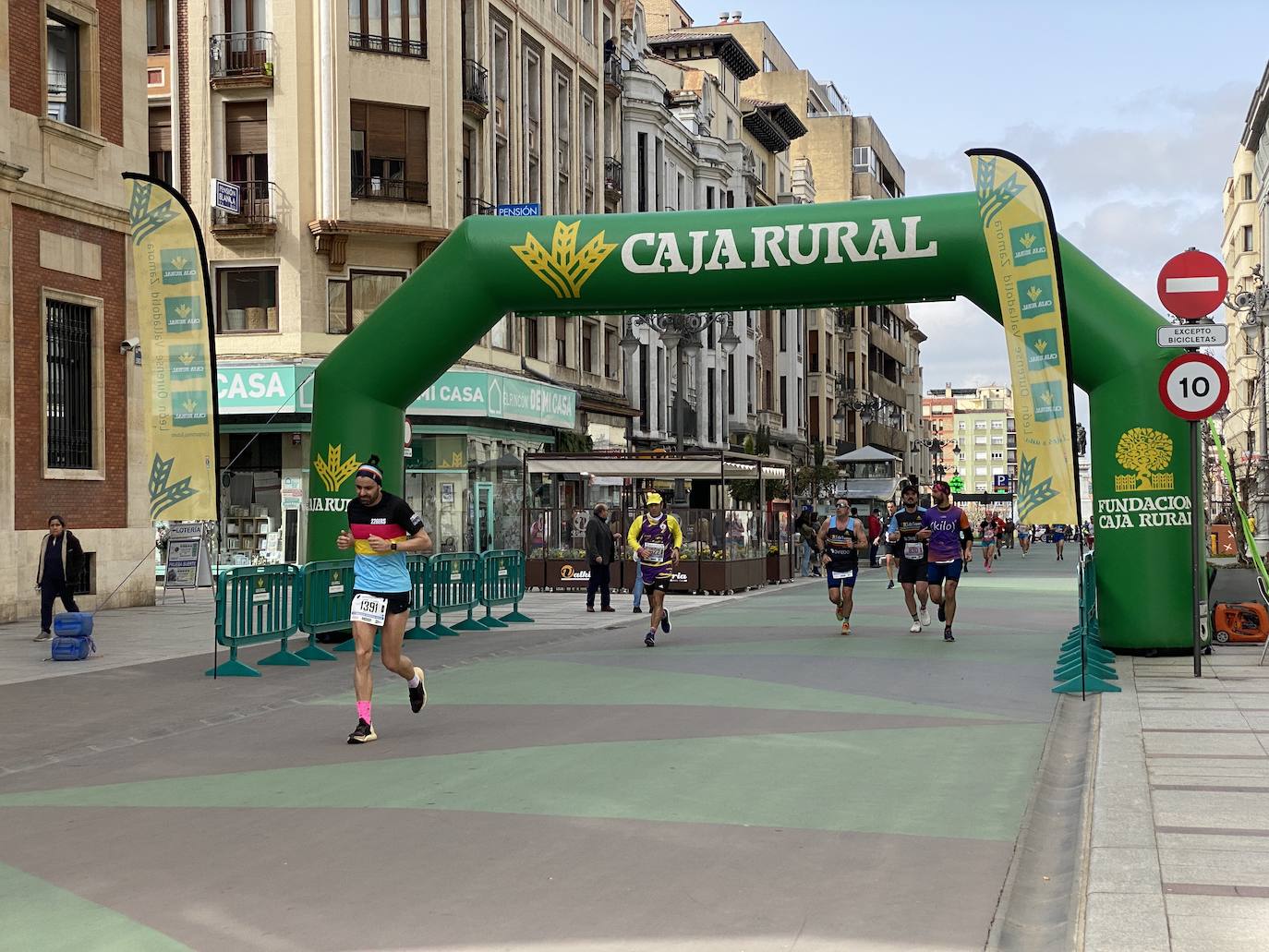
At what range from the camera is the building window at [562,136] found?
4459 cm

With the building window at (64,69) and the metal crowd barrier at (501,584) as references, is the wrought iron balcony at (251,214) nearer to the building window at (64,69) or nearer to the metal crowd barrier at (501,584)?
the building window at (64,69)

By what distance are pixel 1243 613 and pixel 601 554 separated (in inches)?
397

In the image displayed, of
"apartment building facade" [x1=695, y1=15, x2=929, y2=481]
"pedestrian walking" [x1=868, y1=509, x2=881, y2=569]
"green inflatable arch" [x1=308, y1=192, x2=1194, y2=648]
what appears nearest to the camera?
"green inflatable arch" [x1=308, y1=192, x2=1194, y2=648]

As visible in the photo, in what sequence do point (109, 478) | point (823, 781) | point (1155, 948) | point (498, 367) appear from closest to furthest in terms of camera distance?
point (1155, 948)
point (823, 781)
point (109, 478)
point (498, 367)

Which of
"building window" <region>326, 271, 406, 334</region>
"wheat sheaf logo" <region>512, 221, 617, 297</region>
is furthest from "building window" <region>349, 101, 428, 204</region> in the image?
"wheat sheaf logo" <region>512, 221, 617, 297</region>

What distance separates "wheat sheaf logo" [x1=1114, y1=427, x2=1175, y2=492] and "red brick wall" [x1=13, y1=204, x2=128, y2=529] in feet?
47.7

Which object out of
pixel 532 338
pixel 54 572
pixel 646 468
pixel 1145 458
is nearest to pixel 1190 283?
pixel 1145 458

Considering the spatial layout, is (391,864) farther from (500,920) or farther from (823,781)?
(823,781)

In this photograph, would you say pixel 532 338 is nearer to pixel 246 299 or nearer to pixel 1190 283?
pixel 246 299

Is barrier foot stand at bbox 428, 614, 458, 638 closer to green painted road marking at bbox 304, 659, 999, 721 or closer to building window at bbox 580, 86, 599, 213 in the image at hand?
green painted road marking at bbox 304, 659, 999, 721

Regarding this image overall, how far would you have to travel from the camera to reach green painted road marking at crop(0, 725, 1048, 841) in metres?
7.74

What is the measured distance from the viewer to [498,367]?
3866cm

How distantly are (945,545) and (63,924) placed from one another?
13514 mm

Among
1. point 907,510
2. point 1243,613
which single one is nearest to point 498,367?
point 907,510
